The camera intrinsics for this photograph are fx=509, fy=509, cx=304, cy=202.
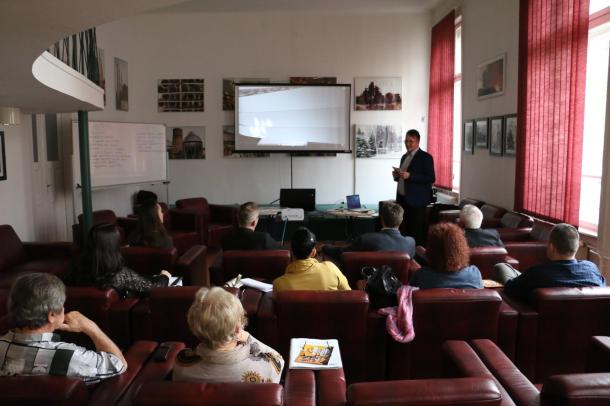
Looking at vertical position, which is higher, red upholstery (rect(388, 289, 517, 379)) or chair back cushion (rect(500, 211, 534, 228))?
chair back cushion (rect(500, 211, 534, 228))

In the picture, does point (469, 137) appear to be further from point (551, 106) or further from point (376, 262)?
point (376, 262)

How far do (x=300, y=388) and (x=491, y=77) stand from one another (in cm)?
609

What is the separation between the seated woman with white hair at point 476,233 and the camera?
4.54 meters

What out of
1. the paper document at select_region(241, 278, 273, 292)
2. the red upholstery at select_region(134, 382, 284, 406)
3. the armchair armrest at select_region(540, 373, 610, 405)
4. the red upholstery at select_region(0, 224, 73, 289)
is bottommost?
the red upholstery at select_region(0, 224, 73, 289)

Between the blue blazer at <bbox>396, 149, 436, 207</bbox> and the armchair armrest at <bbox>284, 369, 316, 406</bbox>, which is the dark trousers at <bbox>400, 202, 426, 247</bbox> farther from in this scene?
the armchair armrest at <bbox>284, 369, 316, 406</bbox>

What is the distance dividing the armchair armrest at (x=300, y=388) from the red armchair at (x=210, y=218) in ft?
18.9

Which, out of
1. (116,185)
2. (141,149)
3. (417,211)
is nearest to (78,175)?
(116,185)

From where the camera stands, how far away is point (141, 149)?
28.2 feet

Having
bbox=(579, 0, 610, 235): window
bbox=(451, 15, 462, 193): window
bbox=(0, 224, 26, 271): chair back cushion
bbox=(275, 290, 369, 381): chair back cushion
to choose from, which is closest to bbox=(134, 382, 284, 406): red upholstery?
bbox=(275, 290, 369, 381): chair back cushion

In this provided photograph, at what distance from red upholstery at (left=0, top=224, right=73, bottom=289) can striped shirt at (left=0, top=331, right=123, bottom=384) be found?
120 inches

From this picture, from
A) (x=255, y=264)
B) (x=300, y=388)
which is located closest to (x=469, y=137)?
(x=255, y=264)

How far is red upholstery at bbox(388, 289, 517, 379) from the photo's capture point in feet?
9.31

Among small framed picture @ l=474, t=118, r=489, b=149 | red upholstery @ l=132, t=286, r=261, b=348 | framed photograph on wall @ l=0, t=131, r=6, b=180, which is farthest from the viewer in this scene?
small framed picture @ l=474, t=118, r=489, b=149

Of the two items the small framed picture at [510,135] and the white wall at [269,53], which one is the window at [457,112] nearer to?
the white wall at [269,53]
